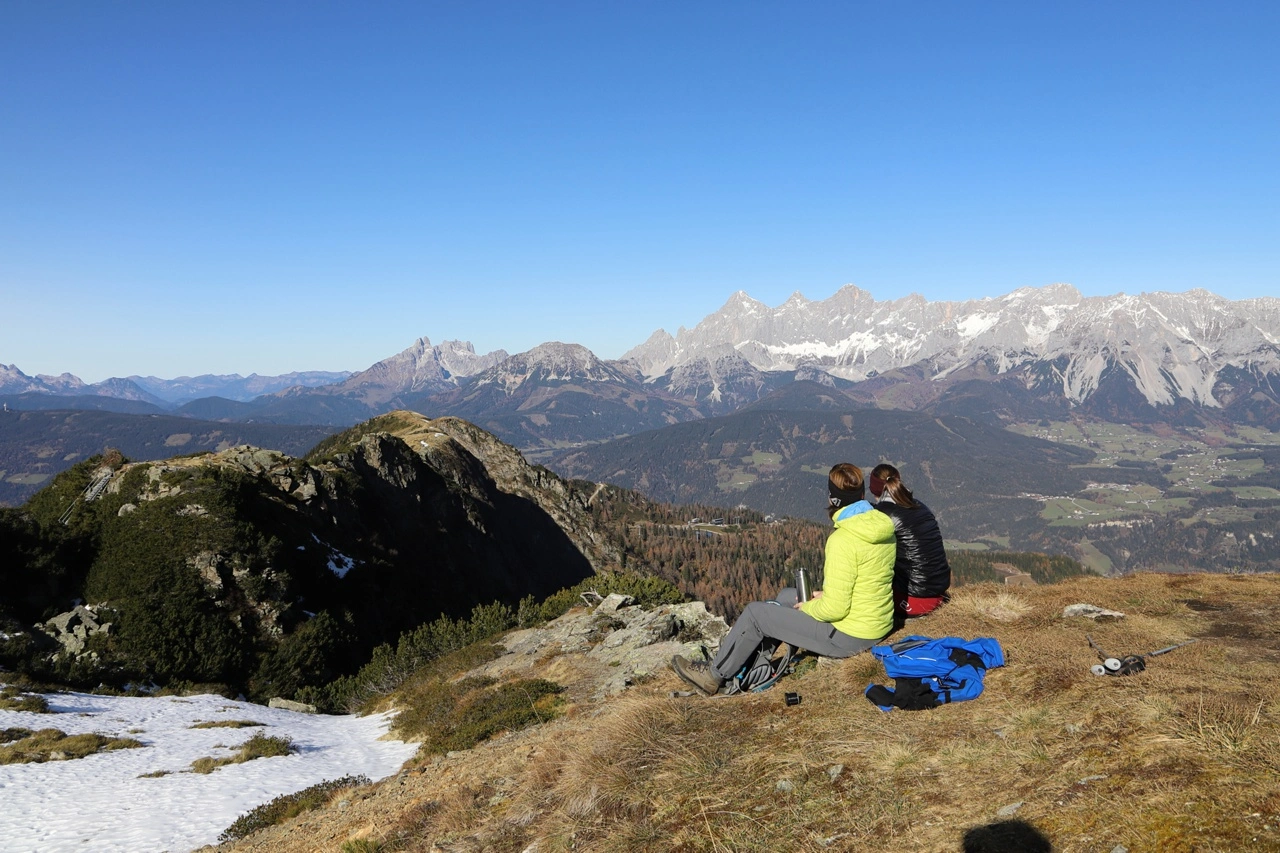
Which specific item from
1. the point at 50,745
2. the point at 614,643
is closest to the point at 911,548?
the point at 614,643

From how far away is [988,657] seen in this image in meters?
10.8

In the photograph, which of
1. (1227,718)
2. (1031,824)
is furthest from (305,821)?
(1227,718)

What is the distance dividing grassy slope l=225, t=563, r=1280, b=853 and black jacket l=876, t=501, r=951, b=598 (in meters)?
0.93

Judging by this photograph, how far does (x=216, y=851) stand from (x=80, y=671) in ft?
76.2

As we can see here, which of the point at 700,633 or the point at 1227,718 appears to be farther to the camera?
the point at 700,633

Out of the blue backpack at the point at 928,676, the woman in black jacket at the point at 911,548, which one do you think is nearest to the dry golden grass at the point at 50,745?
the blue backpack at the point at 928,676

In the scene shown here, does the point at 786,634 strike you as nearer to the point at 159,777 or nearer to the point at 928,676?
the point at 928,676

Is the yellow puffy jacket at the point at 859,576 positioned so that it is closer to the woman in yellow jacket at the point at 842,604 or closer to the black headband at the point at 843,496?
the woman in yellow jacket at the point at 842,604

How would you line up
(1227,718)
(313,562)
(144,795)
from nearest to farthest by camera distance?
(1227,718) < (144,795) < (313,562)

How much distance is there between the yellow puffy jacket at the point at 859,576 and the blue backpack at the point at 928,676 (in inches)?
50.5

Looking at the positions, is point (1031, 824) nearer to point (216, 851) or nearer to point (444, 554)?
point (216, 851)

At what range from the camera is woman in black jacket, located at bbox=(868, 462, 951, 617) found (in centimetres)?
1311

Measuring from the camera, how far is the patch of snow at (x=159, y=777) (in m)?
14.1

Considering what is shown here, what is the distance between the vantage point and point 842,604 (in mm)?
11688
